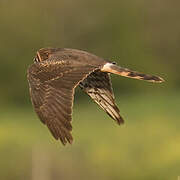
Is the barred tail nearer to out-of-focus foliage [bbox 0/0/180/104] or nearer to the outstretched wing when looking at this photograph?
the outstretched wing

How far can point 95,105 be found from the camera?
2417 cm

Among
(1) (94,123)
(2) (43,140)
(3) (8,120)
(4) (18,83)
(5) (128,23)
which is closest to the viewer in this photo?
(2) (43,140)

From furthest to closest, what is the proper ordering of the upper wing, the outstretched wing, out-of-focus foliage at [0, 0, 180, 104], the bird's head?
Answer: out-of-focus foliage at [0, 0, 180, 104] < the bird's head < the outstretched wing < the upper wing

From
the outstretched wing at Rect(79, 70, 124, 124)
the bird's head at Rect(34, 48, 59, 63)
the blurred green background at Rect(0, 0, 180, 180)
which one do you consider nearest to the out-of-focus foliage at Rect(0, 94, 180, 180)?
the blurred green background at Rect(0, 0, 180, 180)

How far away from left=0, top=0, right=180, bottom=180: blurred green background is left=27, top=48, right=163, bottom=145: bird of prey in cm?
567

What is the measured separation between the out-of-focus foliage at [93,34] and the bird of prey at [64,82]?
13.3 meters

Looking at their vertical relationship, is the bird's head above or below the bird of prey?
above

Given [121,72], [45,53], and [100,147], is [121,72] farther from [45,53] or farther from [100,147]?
[100,147]

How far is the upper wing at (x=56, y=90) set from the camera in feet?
35.1

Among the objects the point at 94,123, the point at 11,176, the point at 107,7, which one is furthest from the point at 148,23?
the point at 11,176

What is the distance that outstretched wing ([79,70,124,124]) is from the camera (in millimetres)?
12008

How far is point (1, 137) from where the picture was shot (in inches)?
860

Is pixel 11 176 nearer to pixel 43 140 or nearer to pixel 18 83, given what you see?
pixel 43 140

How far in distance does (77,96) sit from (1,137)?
3767mm
